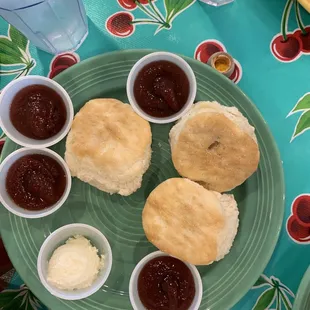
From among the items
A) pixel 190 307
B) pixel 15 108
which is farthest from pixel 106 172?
pixel 190 307

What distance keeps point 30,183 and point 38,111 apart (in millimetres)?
285

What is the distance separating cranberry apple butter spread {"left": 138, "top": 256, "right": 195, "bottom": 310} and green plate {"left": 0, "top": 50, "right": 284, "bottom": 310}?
11 cm

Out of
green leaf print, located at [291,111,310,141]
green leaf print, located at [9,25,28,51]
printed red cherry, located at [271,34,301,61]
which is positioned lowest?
green leaf print, located at [9,25,28,51]

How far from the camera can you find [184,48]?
217 centimetres

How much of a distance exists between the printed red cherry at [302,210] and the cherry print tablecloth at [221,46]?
60 millimetres

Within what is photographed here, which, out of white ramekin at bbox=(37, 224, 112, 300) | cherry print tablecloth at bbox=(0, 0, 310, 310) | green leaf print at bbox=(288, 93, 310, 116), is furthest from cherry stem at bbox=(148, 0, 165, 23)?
white ramekin at bbox=(37, 224, 112, 300)

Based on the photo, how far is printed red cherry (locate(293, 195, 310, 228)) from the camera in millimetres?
2088

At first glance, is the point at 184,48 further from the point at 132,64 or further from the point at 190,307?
the point at 190,307

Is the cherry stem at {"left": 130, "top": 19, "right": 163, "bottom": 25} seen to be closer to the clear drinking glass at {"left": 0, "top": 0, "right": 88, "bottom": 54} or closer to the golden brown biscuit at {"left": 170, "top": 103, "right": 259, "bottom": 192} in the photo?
the clear drinking glass at {"left": 0, "top": 0, "right": 88, "bottom": 54}

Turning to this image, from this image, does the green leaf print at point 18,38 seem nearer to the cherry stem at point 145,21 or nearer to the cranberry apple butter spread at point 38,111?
the cranberry apple butter spread at point 38,111

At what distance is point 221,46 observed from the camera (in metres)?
2.18

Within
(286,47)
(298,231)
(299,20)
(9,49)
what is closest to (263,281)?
(298,231)

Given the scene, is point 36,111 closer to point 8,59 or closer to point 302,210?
point 8,59

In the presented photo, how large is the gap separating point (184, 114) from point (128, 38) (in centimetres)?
48
